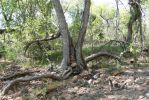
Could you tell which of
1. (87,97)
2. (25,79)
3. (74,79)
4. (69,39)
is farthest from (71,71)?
(87,97)

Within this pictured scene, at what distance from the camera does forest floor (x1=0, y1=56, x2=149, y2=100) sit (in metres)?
8.71

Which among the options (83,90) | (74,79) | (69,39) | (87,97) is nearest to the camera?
(87,97)

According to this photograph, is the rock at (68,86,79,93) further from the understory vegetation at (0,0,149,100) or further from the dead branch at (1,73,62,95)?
the dead branch at (1,73,62,95)

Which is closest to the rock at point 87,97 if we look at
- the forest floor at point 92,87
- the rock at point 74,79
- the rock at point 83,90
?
the forest floor at point 92,87

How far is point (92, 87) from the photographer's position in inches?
373

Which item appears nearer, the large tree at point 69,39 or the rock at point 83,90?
the rock at point 83,90

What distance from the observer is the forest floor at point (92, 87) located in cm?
871

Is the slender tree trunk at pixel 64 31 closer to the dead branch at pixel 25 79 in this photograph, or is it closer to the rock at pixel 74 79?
the rock at pixel 74 79

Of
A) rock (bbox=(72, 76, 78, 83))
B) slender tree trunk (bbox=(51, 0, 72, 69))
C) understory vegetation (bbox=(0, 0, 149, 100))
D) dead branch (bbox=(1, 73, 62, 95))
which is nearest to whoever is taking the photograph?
understory vegetation (bbox=(0, 0, 149, 100))

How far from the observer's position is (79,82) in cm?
998

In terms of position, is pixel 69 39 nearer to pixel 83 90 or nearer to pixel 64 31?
pixel 64 31

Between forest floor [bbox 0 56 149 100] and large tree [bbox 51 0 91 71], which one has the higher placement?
large tree [bbox 51 0 91 71]

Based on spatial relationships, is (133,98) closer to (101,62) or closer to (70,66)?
(70,66)

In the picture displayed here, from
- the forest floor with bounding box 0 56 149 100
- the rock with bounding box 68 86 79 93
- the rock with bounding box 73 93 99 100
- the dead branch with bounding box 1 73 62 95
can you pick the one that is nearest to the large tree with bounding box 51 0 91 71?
the forest floor with bounding box 0 56 149 100
